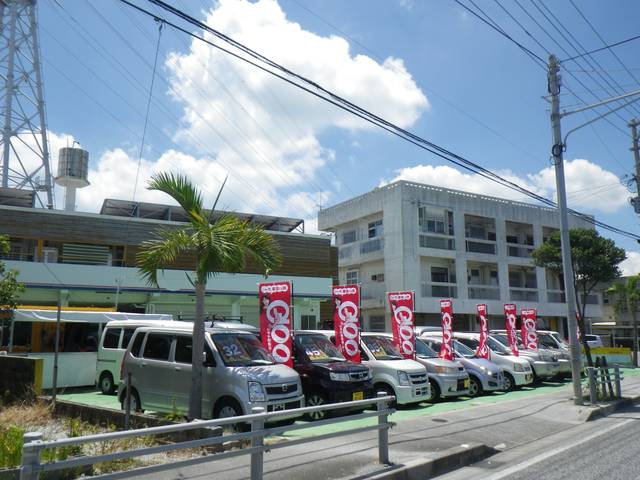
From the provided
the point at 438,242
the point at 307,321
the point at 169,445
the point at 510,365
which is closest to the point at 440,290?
the point at 438,242

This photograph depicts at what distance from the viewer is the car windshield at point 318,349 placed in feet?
40.3

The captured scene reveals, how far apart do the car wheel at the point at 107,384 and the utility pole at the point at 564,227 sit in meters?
12.1

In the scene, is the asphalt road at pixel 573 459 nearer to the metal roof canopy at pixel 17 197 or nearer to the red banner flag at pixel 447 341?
the red banner flag at pixel 447 341

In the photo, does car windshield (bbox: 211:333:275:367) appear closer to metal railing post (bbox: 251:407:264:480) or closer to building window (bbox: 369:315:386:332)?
metal railing post (bbox: 251:407:264:480)

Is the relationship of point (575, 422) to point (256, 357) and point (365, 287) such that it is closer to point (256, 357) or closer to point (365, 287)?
point (256, 357)

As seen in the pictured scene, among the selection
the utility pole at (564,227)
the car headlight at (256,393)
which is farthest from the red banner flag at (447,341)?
the car headlight at (256,393)

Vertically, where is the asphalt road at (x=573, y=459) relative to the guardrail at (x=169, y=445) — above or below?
below

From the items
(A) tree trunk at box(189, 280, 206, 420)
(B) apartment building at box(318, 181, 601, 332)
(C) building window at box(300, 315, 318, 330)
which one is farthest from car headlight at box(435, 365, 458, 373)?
(B) apartment building at box(318, 181, 601, 332)

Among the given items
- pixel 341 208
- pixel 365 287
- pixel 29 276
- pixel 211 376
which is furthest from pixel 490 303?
pixel 211 376

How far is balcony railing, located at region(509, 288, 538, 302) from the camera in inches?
1449

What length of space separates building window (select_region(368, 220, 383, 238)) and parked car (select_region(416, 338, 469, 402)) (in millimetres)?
20342

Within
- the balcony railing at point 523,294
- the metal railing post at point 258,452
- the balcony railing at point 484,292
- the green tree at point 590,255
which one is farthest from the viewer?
the balcony railing at point 523,294

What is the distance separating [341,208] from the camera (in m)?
38.9

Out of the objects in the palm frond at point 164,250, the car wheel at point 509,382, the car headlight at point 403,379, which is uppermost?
the palm frond at point 164,250
